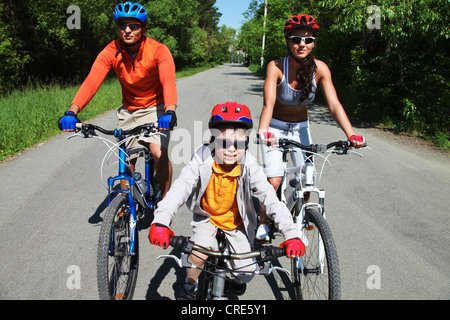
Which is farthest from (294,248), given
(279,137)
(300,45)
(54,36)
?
(54,36)

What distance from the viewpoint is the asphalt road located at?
2809 millimetres

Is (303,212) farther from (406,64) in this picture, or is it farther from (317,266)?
(406,64)

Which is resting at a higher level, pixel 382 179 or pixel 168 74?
pixel 168 74

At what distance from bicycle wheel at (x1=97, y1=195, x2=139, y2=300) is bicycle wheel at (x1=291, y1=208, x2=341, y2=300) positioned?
139cm

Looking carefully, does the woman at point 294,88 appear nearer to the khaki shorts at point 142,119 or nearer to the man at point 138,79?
the man at point 138,79

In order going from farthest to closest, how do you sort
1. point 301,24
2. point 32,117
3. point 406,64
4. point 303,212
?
point 406,64
point 32,117
point 301,24
point 303,212

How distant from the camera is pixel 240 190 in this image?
2.41m

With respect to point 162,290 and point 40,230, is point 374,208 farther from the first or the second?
point 40,230

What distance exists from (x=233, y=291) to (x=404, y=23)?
836cm

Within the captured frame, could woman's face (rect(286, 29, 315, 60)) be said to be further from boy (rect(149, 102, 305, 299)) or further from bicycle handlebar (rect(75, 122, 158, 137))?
bicycle handlebar (rect(75, 122, 158, 137))

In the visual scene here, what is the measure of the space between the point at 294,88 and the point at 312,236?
4.66ft

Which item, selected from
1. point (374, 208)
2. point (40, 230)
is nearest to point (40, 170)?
point (40, 230)
